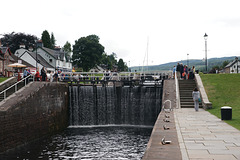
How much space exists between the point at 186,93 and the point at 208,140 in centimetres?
1373

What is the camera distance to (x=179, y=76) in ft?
99.5

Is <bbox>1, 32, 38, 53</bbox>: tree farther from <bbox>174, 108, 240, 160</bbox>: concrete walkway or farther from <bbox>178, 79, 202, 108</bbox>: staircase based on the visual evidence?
<bbox>174, 108, 240, 160</bbox>: concrete walkway

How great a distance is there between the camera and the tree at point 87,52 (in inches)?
3093

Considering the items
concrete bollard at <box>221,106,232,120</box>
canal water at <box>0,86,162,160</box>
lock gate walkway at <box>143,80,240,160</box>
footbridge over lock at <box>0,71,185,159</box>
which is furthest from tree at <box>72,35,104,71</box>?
lock gate walkway at <box>143,80,240,160</box>

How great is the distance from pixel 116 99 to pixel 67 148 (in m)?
10.8

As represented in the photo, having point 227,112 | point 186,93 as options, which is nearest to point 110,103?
point 186,93

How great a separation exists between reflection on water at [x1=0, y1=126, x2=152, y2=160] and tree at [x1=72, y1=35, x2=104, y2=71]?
2257 inches

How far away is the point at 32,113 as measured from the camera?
1905 cm

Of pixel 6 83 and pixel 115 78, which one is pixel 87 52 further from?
pixel 6 83

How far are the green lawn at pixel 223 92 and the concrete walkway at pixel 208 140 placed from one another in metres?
2.65

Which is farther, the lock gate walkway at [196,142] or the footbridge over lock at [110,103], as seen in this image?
the footbridge over lock at [110,103]

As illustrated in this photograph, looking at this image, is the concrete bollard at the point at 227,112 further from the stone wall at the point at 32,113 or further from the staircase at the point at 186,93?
the stone wall at the point at 32,113

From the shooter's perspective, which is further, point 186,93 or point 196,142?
point 186,93

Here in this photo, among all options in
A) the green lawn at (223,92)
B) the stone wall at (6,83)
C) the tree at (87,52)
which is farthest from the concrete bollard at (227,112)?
the tree at (87,52)
